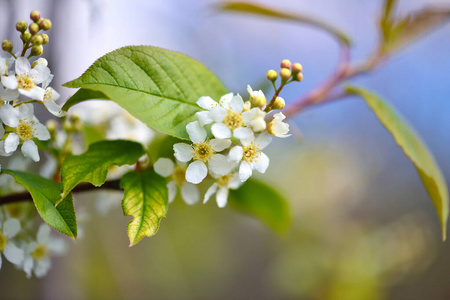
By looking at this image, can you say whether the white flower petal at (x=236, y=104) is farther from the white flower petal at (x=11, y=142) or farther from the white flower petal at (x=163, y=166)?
the white flower petal at (x=11, y=142)

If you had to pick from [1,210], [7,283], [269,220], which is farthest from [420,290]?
[1,210]

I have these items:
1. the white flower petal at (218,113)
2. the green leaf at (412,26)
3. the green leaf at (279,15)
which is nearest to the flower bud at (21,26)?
the white flower petal at (218,113)

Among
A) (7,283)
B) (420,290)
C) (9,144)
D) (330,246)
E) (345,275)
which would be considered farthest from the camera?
(420,290)

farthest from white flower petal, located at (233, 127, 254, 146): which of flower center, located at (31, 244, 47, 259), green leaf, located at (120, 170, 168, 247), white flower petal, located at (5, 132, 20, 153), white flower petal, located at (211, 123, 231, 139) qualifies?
flower center, located at (31, 244, 47, 259)

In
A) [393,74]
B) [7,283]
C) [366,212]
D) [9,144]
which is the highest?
[9,144]

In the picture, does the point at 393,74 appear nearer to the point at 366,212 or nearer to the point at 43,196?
the point at 366,212
